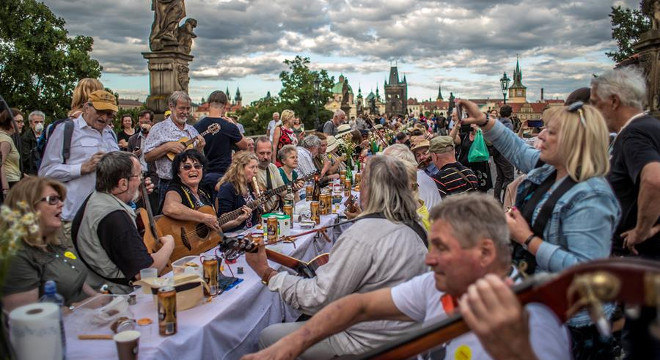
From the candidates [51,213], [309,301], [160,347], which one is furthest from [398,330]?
[51,213]

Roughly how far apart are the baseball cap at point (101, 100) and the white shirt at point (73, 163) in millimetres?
232

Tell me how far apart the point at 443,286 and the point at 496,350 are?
53cm

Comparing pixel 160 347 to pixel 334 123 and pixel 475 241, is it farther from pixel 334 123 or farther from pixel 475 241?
pixel 334 123

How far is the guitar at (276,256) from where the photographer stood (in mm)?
2777

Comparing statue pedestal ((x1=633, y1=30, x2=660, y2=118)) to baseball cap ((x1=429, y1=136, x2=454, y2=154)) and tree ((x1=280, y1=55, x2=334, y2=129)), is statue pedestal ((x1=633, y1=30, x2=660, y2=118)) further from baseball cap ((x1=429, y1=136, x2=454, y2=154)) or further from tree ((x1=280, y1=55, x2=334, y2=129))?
tree ((x1=280, y1=55, x2=334, y2=129))

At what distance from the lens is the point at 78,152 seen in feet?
14.5

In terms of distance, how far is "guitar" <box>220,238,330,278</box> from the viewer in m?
2.78

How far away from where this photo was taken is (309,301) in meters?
2.52

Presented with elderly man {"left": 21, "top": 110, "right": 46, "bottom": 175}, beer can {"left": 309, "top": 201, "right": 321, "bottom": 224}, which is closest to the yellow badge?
beer can {"left": 309, "top": 201, "right": 321, "bottom": 224}

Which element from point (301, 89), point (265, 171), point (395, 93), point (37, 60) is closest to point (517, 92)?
point (395, 93)

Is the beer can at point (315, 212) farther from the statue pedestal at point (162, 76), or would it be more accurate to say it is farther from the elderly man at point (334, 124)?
the elderly man at point (334, 124)

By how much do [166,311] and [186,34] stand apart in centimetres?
905

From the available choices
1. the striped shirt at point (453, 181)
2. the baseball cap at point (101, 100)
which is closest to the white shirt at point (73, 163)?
the baseball cap at point (101, 100)

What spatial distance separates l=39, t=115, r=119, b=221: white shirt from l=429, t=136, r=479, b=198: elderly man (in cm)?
376
